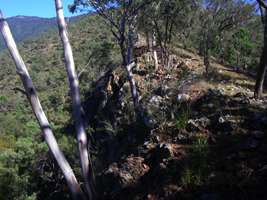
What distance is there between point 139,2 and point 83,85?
31924mm

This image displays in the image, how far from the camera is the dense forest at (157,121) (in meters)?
6.34

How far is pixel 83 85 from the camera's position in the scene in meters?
48.1

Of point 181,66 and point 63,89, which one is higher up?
point 181,66

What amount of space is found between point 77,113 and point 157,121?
6139mm

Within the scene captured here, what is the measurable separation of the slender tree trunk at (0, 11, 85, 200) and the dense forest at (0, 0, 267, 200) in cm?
1

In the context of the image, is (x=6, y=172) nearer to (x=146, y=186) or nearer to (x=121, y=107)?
(x=121, y=107)

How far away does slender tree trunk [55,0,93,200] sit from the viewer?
6.12 metres

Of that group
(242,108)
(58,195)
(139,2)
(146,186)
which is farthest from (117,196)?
(139,2)

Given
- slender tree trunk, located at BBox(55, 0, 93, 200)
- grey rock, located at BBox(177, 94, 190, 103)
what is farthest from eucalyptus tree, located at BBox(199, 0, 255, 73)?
slender tree trunk, located at BBox(55, 0, 93, 200)

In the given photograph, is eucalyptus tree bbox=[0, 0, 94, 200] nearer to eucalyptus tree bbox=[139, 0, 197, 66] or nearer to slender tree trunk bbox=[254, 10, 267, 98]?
slender tree trunk bbox=[254, 10, 267, 98]

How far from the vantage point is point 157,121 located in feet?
39.8

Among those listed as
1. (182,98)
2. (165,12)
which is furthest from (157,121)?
(165,12)

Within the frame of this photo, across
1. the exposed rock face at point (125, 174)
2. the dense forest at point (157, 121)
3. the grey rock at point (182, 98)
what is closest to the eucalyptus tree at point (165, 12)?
the dense forest at point (157, 121)

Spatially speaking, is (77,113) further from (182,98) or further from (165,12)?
(165,12)
